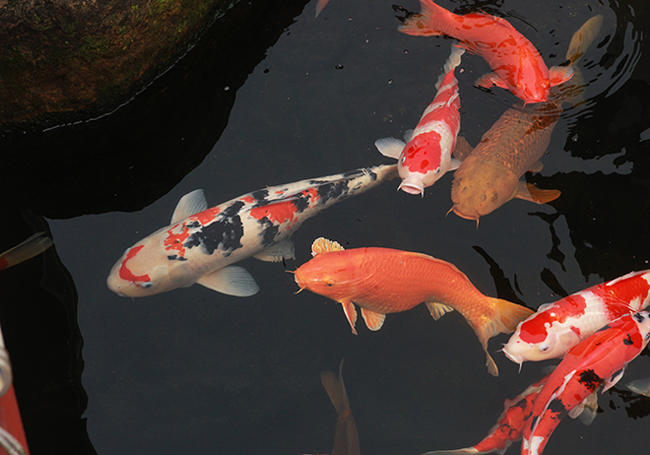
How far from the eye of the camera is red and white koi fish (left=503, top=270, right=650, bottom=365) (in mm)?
3193

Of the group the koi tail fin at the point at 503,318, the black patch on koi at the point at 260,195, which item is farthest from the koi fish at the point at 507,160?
the black patch on koi at the point at 260,195

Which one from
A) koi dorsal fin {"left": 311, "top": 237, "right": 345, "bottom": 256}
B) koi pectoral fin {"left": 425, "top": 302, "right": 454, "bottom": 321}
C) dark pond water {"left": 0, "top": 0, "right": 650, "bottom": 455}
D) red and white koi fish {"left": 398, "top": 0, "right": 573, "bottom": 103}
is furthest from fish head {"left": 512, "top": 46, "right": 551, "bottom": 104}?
koi dorsal fin {"left": 311, "top": 237, "right": 345, "bottom": 256}

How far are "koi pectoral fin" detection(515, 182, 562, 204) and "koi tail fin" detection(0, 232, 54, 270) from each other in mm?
3711

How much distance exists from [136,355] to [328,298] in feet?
4.85

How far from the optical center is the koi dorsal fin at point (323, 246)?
3664 millimetres

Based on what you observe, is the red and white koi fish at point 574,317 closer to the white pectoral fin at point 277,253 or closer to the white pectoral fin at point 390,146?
the white pectoral fin at point 390,146

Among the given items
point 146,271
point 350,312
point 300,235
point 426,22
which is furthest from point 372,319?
point 426,22

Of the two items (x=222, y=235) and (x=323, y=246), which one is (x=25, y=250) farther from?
(x=323, y=246)

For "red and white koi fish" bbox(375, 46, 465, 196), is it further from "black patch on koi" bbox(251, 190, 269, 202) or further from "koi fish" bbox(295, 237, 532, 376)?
"black patch on koi" bbox(251, 190, 269, 202)

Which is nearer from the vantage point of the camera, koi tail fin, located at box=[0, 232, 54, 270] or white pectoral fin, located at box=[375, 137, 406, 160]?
koi tail fin, located at box=[0, 232, 54, 270]

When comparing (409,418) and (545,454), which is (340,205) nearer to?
(409,418)

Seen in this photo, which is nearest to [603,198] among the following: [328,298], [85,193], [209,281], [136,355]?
[328,298]

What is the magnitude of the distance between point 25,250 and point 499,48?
413 centimetres

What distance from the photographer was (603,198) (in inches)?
156
